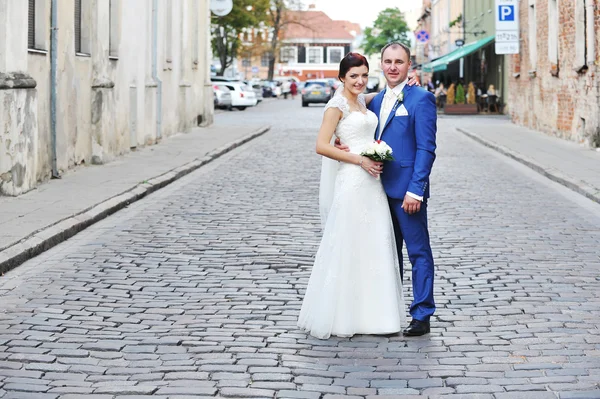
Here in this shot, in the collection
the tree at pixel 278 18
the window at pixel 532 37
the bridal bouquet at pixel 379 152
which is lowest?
the bridal bouquet at pixel 379 152

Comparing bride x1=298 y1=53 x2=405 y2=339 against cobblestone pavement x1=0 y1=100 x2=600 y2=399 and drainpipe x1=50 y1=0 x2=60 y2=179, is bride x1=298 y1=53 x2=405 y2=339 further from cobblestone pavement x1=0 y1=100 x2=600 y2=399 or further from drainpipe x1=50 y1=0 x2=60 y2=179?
drainpipe x1=50 y1=0 x2=60 y2=179

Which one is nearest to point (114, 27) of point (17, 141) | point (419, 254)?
point (17, 141)

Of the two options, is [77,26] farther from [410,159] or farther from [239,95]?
[239,95]

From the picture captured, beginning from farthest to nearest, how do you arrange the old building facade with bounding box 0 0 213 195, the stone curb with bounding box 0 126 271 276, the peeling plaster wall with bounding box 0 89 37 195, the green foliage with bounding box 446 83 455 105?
the green foliage with bounding box 446 83 455 105
the old building facade with bounding box 0 0 213 195
the peeling plaster wall with bounding box 0 89 37 195
the stone curb with bounding box 0 126 271 276

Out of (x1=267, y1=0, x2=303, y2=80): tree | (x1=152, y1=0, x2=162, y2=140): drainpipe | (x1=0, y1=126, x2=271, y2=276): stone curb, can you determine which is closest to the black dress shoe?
(x1=0, y1=126, x2=271, y2=276): stone curb

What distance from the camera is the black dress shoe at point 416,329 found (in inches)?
266

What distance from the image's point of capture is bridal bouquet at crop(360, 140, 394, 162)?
263 inches

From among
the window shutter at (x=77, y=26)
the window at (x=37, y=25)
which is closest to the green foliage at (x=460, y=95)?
the window shutter at (x=77, y=26)

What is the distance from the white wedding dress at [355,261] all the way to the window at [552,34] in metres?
22.0

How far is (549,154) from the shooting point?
70.7ft

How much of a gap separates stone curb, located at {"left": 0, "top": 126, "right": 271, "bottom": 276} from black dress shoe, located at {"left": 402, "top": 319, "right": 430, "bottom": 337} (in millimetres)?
3711

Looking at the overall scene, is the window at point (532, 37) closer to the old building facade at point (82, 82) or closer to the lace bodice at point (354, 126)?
the old building facade at point (82, 82)

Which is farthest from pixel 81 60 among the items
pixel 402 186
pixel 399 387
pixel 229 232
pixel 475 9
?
pixel 475 9

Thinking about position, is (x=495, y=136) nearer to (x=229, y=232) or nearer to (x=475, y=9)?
(x=229, y=232)
